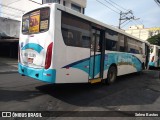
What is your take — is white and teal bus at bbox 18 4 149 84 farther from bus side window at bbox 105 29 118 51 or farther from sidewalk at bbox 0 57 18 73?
sidewalk at bbox 0 57 18 73

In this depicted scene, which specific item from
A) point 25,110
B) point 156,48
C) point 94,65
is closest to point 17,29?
point 156,48

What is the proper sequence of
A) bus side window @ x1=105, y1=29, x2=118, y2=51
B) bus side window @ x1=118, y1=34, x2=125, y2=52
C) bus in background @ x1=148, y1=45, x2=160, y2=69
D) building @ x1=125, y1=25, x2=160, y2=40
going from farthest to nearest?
building @ x1=125, y1=25, x2=160, y2=40 < bus in background @ x1=148, y1=45, x2=160, y2=69 < bus side window @ x1=118, y1=34, x2=125, y2=52 < bus side window @ x1=105, y1=29, x2=118, y2=51

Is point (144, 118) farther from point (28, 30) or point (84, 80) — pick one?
point (28, 30)

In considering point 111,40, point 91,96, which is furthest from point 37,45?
point 111,40

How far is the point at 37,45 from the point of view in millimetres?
6645

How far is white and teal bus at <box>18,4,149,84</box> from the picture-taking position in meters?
6.18

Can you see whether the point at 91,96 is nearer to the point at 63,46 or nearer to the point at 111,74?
the point at 63,46

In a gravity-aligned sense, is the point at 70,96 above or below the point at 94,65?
below

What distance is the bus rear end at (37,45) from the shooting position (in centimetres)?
616

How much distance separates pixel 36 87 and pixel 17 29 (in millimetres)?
18308

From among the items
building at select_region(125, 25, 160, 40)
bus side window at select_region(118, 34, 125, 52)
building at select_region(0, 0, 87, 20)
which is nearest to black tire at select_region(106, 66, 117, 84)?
bus side window at select_region(118, 34, 125, 52)

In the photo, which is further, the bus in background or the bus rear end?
the bus in background

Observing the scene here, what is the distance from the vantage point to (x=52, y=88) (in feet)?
26.8

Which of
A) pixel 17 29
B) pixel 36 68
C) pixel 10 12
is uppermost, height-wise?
pixel 10 12
